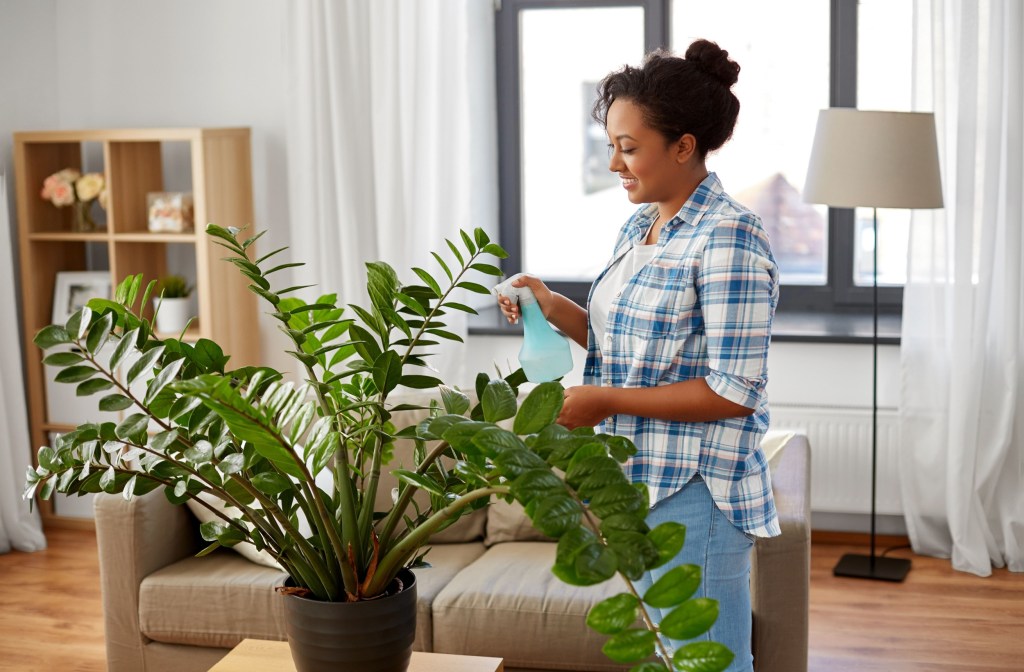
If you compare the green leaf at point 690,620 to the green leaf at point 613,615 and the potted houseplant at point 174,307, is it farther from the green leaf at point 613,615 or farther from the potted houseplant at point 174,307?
the potted houseplant at point 174,307

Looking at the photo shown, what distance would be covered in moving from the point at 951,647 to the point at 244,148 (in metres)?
2.83

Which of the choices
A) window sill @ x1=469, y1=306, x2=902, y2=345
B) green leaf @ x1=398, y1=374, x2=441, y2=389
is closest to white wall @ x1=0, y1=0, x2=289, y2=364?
window sill @ x1=469, y1=306, x2=902, y2=345

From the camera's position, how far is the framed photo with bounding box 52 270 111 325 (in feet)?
14.1

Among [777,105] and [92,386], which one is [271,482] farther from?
[777,105]

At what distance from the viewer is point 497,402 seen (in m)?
1.32

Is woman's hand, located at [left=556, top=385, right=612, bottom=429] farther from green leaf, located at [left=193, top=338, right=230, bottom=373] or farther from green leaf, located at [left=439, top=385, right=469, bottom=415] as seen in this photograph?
green leaf, located at [left=193, top=338, right=230, bottom=373]

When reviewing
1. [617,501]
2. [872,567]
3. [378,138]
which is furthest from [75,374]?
[872,567]

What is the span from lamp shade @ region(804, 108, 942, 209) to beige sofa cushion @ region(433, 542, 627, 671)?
1406mm

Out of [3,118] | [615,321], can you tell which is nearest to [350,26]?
[3,118]

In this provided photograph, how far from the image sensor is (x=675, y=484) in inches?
66.6

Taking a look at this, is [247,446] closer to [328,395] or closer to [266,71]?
[328,395]

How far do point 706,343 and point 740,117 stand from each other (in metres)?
2.48

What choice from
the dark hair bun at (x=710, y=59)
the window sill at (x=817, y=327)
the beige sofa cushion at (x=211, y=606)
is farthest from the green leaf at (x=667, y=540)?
the window sill at (x=817, y=327)

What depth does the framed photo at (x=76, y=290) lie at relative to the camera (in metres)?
4.29
